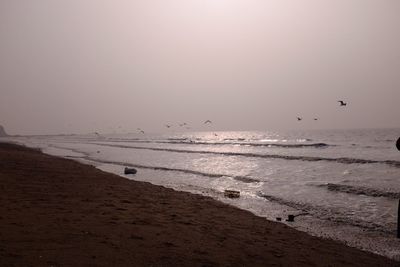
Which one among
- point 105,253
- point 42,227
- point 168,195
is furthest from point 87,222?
point 168,195

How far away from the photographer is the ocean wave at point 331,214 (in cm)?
1143

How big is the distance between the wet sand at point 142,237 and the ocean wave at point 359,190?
714cm

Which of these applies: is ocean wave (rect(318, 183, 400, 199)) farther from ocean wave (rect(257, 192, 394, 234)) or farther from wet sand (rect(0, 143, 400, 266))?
wet sand (rect(0, 143, 400, 266))

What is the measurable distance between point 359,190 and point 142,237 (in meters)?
13.3

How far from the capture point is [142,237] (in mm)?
8008

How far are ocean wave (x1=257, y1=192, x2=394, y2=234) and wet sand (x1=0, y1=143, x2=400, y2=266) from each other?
92.6 inches

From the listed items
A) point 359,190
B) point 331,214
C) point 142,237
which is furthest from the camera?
point 359,190

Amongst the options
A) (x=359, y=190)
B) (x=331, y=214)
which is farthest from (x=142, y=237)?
(x=359, y=190)

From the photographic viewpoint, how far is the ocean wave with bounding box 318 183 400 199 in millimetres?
16516

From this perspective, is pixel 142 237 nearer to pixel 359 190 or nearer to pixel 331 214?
pixel 331 214

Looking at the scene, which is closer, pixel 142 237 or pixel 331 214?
pixel 142 237

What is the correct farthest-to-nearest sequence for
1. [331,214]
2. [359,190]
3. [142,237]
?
[359,190] < [331,214] < [142,237]

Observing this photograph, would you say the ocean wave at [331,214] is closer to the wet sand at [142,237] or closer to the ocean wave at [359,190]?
the wet sand at [142,237]

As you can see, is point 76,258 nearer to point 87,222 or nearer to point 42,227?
point 42,227
